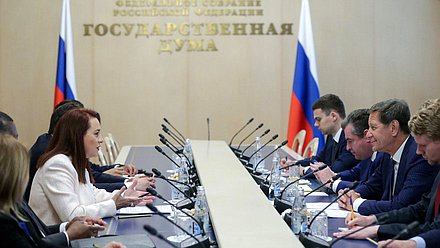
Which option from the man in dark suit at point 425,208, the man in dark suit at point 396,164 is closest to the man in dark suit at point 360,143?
the man in dark suit at point 396,164

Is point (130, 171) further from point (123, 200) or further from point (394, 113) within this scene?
point (394, 113)

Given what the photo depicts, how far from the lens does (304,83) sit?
8.07 meters

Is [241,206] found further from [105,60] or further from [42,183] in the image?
[105,60]

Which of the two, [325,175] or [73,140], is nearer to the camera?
[73,140]

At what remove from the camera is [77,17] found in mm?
8750

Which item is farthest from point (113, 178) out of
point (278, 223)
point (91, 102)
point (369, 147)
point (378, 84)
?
point (378, 84)

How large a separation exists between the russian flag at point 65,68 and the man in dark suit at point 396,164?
4746 millimetres

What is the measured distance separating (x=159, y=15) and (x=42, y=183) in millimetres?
5623

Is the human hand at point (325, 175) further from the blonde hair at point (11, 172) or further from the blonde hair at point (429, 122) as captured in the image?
the blonde hair at point (11, 172)

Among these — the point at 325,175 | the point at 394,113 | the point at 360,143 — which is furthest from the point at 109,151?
the point at 394,113

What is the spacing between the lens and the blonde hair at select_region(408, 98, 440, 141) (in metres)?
3.06

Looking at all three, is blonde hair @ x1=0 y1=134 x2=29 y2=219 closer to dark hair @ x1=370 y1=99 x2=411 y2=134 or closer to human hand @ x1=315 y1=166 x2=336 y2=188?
dark hair @ x1=370 y1=99 x2=411 y2=134

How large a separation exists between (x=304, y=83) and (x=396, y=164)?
428 cm

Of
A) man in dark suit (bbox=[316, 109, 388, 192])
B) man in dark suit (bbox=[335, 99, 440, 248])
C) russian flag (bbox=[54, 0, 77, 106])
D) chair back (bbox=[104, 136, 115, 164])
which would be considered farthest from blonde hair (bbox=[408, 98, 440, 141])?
russian flag (bbox=[54, 0, 77, 106])
